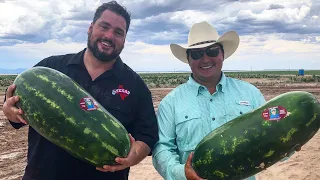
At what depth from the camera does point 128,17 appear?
375 cm

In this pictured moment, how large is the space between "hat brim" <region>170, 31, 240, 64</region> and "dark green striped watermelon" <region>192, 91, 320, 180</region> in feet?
3.32

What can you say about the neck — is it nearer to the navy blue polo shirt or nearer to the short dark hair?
the navy blue polo shirt

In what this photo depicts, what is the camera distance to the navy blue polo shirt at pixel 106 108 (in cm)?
342

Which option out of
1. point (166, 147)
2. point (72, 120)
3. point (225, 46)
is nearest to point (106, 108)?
point (72, 120)

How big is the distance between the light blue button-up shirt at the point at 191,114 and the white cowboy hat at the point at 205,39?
0.45 m

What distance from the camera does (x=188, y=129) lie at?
3578 millimetres

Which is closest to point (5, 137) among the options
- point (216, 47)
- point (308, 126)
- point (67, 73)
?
point (67, 73)

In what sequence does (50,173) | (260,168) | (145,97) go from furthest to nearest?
(145,97), (50,173), (260,168)

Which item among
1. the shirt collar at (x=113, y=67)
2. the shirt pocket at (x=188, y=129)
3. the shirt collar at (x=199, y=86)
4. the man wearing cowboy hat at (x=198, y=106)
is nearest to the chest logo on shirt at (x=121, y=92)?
the shirt collar at (x=113, y=67)

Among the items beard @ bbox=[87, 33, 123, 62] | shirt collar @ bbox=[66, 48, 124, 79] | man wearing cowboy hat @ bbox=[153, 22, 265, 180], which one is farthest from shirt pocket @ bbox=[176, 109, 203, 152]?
beard @ bbox=[87, 33, 123, 62]

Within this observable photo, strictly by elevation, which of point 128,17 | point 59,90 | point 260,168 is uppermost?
point 128,17

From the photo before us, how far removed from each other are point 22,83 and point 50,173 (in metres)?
0.87

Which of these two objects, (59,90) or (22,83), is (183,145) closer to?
(59,90)

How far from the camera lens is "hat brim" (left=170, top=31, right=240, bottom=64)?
13.0ft
